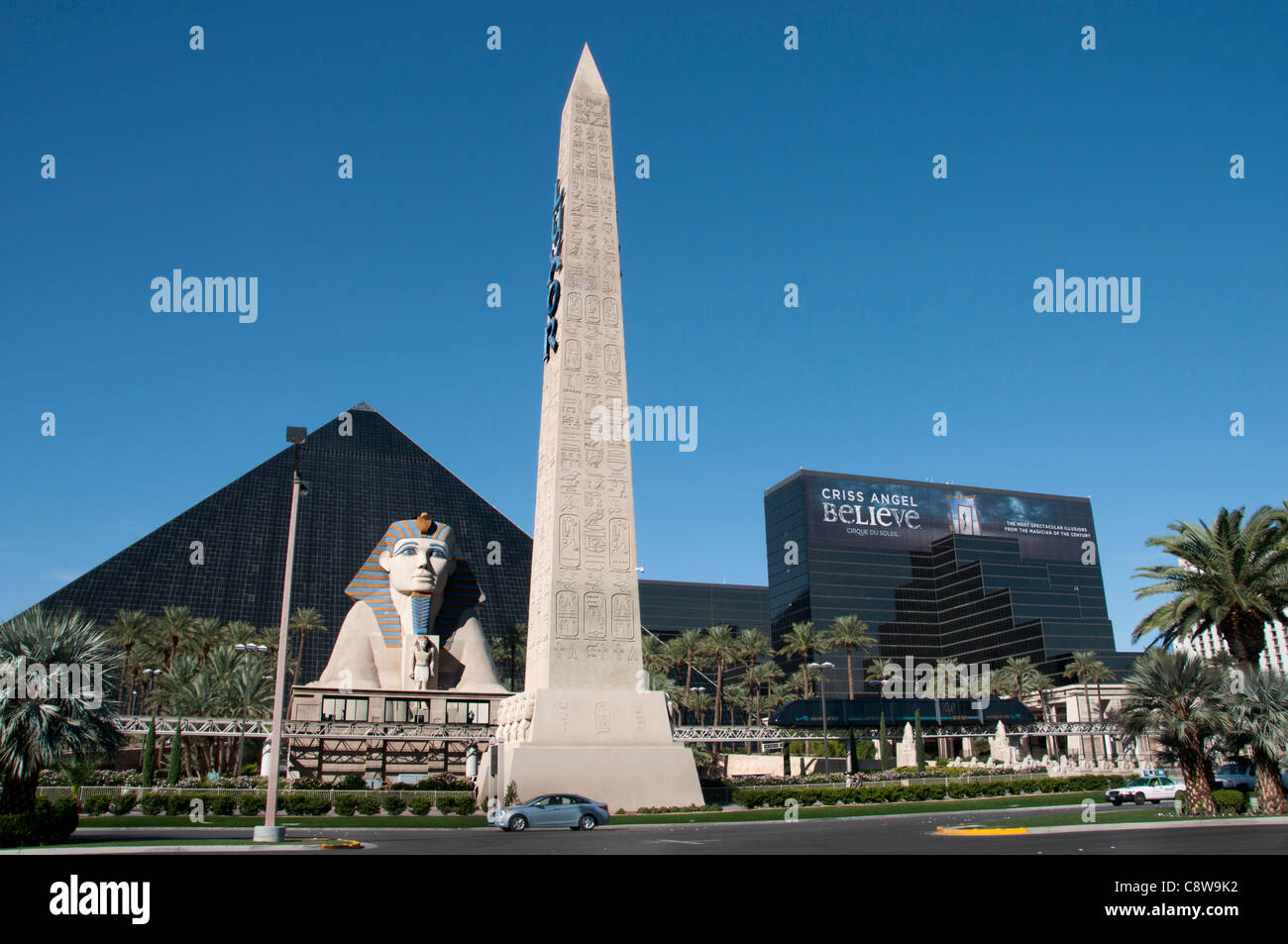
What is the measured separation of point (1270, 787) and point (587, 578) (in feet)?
58.1

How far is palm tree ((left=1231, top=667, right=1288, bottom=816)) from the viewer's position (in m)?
21.6

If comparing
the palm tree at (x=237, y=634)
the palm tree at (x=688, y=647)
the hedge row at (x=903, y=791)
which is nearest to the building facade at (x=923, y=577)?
the palm tree at (x=688, y=647)

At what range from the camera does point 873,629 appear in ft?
408

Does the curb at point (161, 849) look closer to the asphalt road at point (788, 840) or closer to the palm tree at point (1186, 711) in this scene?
the asphalt road at point (788, 840)

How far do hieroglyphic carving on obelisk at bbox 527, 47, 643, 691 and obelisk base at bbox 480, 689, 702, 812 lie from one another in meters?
0.62

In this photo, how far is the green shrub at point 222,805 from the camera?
27.7 meters

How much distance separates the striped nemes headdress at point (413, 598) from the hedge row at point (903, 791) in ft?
79.8

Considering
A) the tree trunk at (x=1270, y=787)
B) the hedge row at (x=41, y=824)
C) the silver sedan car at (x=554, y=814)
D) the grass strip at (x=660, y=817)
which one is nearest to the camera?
the hedge row at (x=41, y=824)

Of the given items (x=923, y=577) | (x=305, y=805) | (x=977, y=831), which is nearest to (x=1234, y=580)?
(x=977, y=831)

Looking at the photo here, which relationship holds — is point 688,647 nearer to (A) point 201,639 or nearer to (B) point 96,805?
(A) point 201,639

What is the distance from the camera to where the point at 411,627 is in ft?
157
